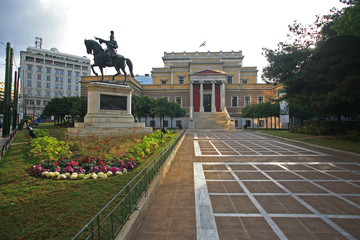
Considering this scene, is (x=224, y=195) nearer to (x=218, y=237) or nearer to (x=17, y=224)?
(x=218, y=237)

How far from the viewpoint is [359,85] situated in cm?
1116

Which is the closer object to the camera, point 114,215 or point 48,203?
point 114,215

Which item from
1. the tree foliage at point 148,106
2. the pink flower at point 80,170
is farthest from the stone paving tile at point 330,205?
the tree foliage at point 148,106

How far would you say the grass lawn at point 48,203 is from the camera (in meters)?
3.03

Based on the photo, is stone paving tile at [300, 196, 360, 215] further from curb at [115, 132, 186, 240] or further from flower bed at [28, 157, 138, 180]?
flower bed at [28, 157, 138, 180]

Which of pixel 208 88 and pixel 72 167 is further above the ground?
pixel 208 88

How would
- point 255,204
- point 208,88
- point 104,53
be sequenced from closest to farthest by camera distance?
point 255,204
point 104,53
point 208,88

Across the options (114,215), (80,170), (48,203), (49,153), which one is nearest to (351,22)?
(114,215)

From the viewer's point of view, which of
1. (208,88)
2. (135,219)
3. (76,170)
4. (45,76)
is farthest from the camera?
(45,76)

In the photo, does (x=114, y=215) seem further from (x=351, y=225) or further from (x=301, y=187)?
(x=301, y=187)

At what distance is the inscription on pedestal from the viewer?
15.6 metres

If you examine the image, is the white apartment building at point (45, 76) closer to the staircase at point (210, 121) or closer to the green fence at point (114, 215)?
the staircase at point (210, 121)

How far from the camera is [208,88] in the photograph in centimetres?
4562

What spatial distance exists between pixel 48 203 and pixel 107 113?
40.2ft
